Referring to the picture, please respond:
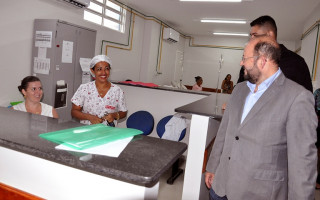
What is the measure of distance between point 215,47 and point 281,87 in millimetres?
10014

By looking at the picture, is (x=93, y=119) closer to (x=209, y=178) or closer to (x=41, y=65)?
(x=209, y=178)

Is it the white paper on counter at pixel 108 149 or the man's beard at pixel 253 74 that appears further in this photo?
the man's beard at pixel 253 74

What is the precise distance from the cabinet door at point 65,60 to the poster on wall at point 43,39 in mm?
129

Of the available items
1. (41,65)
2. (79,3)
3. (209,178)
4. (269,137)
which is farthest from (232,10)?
(269,137)

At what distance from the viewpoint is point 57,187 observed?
97 centimetres

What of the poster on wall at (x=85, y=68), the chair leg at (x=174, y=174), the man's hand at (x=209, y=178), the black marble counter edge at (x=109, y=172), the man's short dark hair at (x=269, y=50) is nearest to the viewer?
the black marble counter edge at (x=109, y=172)

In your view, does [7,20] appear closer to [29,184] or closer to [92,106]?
[92,106]

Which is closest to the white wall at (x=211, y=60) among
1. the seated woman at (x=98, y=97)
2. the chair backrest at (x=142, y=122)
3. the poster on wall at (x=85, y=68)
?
the poster on wall at (x=85, y=68)

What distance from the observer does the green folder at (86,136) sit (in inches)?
34.3

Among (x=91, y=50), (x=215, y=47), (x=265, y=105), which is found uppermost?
(x=215, y=47)

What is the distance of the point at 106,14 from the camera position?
5727mm

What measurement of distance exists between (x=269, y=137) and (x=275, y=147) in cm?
6

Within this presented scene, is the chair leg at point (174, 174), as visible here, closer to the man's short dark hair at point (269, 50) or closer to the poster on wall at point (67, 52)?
the poster on wall at point (67, 52)

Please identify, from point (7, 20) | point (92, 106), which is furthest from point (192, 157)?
point (7, 20)
